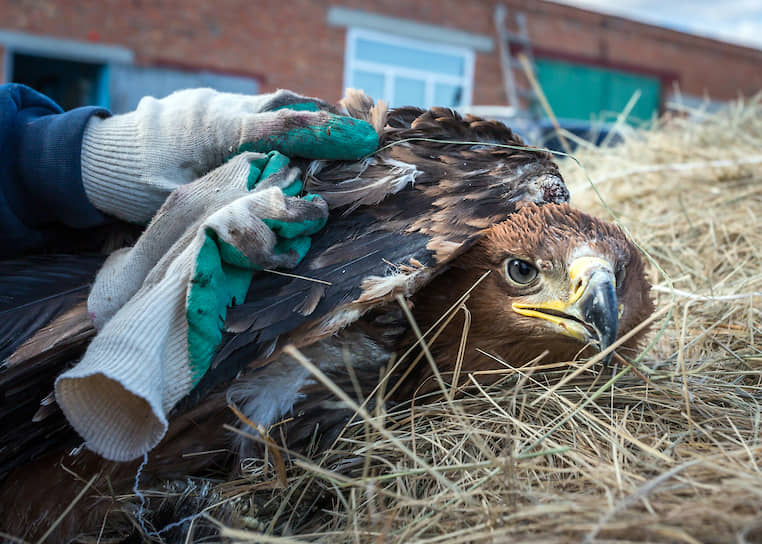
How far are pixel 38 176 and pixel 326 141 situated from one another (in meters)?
0.80

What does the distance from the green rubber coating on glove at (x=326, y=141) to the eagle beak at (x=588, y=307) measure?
2.11 feet

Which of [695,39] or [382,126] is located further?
[695,39]

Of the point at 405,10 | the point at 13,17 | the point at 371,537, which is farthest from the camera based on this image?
the point at 405,10

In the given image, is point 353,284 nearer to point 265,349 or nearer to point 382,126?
point 265,349

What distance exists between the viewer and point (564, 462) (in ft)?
4.14

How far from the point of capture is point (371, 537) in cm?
116

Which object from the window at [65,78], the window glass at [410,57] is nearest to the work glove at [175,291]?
the window at [65,78]

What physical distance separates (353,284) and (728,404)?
1.00 m

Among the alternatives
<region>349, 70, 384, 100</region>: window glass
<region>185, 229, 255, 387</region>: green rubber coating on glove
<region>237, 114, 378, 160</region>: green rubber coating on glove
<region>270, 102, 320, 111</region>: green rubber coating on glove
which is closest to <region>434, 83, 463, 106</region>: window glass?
<region>349, 70, 384, 100</region>: window glass

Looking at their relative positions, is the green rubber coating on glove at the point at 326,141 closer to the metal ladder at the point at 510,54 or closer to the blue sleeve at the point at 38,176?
the blue sleeve at the point at 38,176

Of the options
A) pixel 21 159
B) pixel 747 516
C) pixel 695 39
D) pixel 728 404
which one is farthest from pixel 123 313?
pixel 695 39

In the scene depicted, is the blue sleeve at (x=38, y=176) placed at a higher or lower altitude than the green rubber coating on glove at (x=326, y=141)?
lower

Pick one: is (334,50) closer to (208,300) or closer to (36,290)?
(36,290)

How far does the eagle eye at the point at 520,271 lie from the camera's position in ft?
4.98
